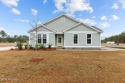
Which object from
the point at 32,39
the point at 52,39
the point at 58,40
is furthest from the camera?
the point at 58,40

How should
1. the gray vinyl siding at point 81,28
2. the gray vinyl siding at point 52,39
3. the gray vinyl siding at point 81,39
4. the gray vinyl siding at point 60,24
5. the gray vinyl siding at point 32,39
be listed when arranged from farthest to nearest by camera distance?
1. the gray vinyl siding at point 60,24
2. the gray vinyl siding at point 32,39
3. the gray vinyl siding at point 52,39
4. the gray vinyl siding at point 81,28
5. the gray vinyl siding at point 81,39

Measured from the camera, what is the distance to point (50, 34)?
84.4 ft

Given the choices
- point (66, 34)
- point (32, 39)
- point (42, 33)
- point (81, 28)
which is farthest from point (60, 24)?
point (32, 39)

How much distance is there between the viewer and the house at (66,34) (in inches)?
989

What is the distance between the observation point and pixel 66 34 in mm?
25422

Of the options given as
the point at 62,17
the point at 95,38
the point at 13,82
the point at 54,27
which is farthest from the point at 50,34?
the point at 13,82

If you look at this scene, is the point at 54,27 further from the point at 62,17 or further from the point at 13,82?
the point at 13,82

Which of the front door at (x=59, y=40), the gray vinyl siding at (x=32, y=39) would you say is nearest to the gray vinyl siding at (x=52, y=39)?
the front door at (x=59, y=40)

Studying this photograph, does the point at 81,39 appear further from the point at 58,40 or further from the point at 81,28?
the point at 58,40

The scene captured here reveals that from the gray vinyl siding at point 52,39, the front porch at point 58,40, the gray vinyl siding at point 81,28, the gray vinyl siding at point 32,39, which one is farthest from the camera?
the front porch at point 58,40

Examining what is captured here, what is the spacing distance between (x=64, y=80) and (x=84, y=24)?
18.9 m

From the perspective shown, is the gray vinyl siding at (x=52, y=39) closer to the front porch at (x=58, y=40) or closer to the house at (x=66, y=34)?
the house at (x=66, y=34)

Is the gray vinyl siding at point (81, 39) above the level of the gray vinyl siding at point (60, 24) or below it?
below

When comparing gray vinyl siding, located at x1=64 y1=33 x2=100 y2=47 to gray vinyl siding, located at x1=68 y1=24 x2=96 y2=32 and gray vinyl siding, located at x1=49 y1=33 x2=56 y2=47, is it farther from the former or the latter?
gray vinyl siding, located at x1=49 y1=33 x2=56 y2=47
